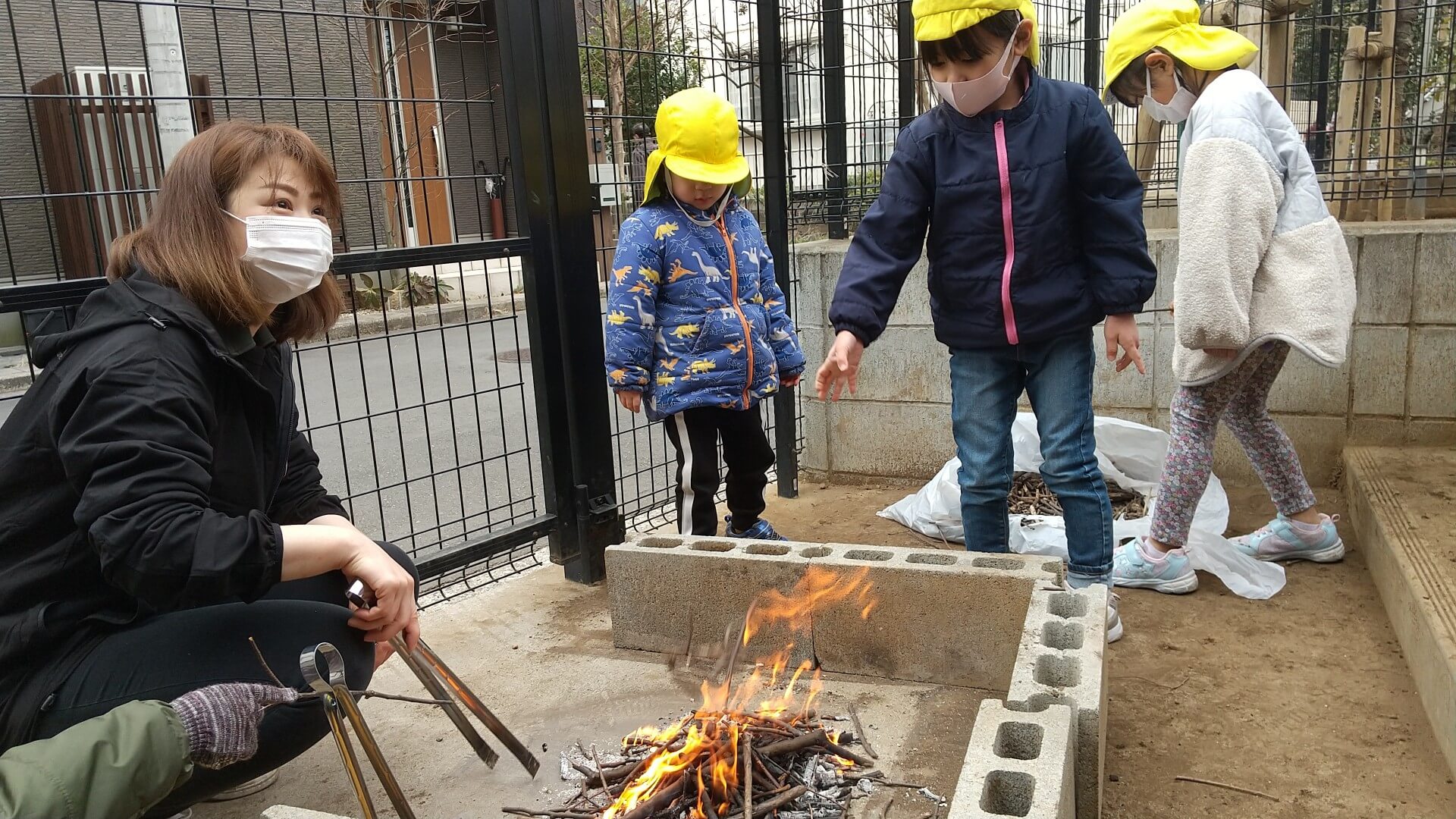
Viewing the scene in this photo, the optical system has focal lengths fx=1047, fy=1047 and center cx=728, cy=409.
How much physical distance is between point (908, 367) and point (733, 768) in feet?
11.0

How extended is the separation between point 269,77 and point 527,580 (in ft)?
9.22

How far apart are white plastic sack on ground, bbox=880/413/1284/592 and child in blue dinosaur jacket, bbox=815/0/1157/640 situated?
78cm

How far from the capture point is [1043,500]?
5148 millimetres

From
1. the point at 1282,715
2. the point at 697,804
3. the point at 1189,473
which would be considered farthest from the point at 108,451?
the point at 1189,473

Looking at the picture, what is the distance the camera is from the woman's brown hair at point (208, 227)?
89.4 inches

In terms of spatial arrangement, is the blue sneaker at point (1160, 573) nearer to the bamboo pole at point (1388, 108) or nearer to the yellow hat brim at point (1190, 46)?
the yellow hat brim at point (1190, 46)

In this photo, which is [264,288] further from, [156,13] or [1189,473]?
[1189,473]

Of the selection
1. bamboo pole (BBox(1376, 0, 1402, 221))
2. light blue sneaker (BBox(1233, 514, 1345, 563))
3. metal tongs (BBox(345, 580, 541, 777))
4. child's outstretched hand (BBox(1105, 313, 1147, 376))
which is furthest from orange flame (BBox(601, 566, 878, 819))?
bamboo pole (BBox(1376, 0, 1402, 221))

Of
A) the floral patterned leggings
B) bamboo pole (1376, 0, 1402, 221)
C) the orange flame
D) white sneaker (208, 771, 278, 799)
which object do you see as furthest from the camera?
bamboo pole (1376, 0, 1402, 221)

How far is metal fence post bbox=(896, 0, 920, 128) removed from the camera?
5.73m

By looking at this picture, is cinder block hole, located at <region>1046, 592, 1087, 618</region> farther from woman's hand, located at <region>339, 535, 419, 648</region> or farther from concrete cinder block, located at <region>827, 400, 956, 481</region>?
concrete cinder block, located at <region>827, 400, 956, 481</region>

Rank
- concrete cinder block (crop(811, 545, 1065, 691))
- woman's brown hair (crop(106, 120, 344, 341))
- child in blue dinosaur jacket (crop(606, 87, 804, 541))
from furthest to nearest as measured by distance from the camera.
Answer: child in blue dinosaur jacket (crop(606, 87, 804, 541)) → concrete cinder block (crop(811, 545, 1065, 691)) → woman's brown hair (crop(106, 120, 344, 341))

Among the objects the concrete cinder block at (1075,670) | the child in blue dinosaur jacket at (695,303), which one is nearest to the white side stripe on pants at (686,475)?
the child in blue dinosaur jacket at (695,303)

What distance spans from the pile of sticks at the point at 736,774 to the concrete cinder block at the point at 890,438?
2.87 meters
